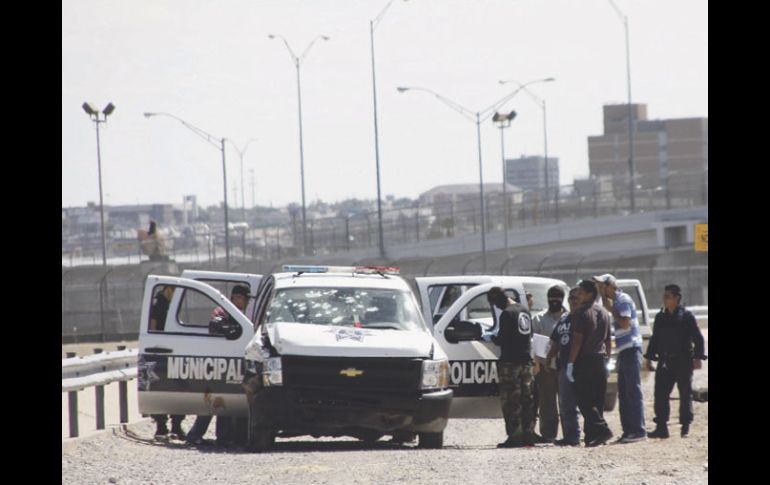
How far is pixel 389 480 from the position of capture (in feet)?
40.0

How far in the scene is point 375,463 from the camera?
13328mm

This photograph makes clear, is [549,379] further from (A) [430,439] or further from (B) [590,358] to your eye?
(A) [430,439]

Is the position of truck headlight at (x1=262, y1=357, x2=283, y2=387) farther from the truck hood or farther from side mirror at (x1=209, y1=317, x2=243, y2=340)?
side mirror at (x1=209, y1=317, x2=243, y2=340)

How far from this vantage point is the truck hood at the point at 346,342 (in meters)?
14.5

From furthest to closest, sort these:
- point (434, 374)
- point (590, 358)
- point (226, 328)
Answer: point (590, 358) → point (226, 328) → point (434, 374)

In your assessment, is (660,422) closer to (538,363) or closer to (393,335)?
(538,363)

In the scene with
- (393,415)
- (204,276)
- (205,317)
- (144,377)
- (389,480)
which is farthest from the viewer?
(205,317)

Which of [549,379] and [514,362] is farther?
[549,379]

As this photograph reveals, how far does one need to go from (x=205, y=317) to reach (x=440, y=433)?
111 feet

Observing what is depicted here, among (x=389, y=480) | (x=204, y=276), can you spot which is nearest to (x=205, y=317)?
(x=204, y=276)

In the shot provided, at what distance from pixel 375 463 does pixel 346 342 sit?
1632 mm

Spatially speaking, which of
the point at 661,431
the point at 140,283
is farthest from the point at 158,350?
the point at 140,283

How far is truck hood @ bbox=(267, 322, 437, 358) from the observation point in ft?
47.5

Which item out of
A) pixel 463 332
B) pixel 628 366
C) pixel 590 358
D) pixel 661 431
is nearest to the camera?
pixel 463 332
